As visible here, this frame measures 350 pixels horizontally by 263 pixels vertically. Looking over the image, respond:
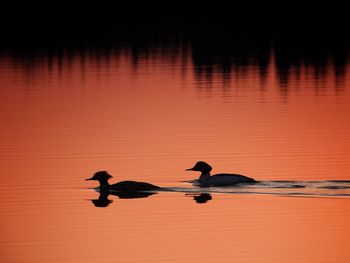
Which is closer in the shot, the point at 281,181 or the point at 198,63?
the point at 281,181

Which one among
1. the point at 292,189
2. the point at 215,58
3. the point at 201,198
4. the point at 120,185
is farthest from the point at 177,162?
the point at 215,58

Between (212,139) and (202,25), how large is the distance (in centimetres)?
4580

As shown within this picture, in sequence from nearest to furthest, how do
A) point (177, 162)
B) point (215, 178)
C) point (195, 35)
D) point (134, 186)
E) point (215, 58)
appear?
point (134, 186) → point (215, 178) → point (177, 162) → point (215, 58) → point (195, 35)

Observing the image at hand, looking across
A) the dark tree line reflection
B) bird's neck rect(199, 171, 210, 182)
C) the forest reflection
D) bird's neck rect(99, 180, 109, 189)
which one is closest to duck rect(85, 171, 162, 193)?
bird's neck rect(99, 180, 109, 189)

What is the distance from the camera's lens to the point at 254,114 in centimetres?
3647

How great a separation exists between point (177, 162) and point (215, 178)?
2.37m

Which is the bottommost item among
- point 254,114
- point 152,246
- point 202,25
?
Answer: point 152,246

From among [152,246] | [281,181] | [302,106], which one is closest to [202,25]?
[302,106]

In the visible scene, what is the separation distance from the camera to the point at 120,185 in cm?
2619

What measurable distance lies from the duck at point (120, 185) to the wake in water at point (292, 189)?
22.4 inches

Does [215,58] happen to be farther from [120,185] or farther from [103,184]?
[120,185]

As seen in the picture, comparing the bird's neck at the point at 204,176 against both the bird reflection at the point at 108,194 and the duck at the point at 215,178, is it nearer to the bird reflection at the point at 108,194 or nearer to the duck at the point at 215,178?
the duck at the point at 215,178

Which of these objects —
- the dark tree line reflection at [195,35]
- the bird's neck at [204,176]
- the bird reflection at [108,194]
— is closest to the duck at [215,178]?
the bird's neck at [204,176]

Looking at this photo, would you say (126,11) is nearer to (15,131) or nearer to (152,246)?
(15,131)
